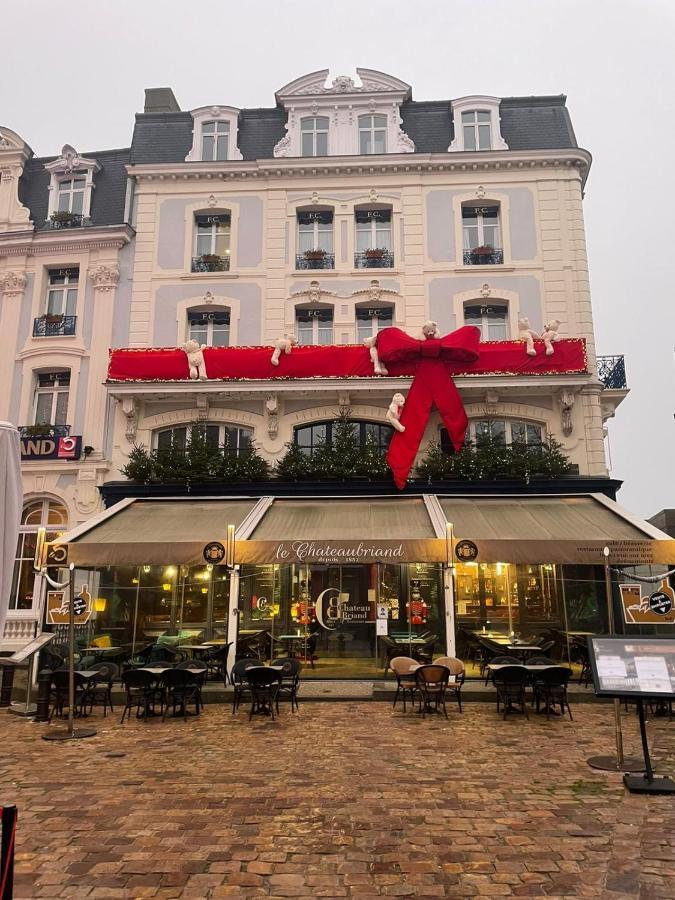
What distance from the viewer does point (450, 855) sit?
4918 millimetres

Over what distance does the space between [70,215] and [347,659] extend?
13.5 metres

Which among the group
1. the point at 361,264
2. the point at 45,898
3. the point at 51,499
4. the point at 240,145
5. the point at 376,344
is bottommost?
the point at 45,898

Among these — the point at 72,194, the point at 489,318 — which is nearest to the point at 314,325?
the point at 489,318

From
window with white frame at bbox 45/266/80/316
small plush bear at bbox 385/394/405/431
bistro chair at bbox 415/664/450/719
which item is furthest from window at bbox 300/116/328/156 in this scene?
bistro chair at bbox 415/664/450/719

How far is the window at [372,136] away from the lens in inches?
686

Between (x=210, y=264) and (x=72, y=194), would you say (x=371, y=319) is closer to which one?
(x=210, y=264)

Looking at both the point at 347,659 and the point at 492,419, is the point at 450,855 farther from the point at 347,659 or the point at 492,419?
the point at 492,419

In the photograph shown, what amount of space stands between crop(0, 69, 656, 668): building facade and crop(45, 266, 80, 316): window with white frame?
38 millimetres

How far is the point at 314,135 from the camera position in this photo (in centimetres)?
1756

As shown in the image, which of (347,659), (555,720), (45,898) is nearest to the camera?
(45,898)

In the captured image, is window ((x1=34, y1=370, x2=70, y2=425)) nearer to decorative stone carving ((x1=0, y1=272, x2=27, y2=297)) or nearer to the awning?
decorative stone carving ((x1=0, y1=272, x2=27, y2=297))

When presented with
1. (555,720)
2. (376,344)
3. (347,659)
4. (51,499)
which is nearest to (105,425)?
(51,499)

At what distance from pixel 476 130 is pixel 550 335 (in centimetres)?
650

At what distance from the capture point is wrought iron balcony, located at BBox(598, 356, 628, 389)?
1588cm
